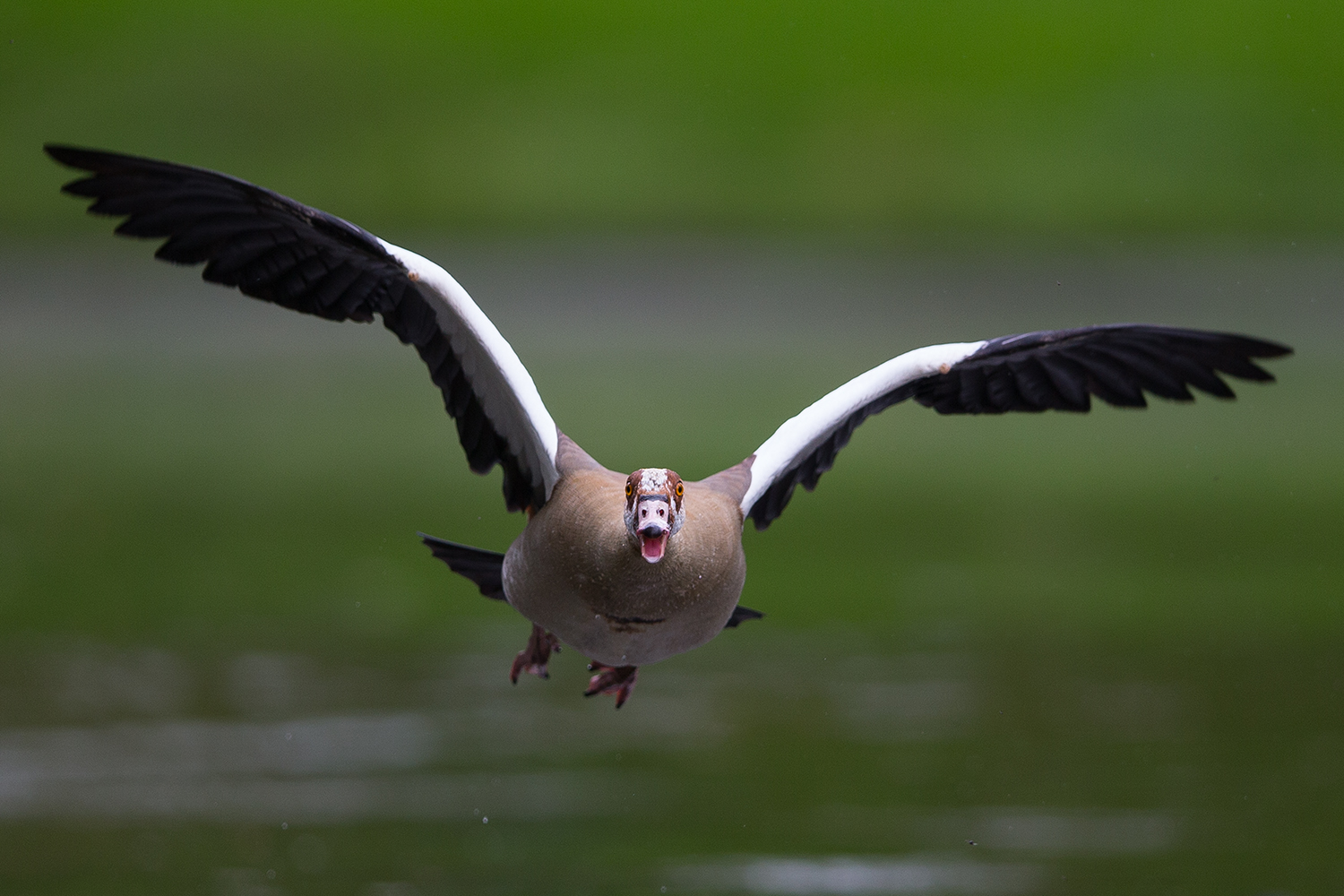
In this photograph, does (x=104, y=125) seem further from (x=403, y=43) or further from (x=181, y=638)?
(x=181, y=638)

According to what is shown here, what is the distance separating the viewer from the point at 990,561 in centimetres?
1366

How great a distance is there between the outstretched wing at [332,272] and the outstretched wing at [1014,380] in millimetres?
996

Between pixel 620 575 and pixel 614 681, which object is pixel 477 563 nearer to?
pixel 614 681

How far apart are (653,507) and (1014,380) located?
7.58ft

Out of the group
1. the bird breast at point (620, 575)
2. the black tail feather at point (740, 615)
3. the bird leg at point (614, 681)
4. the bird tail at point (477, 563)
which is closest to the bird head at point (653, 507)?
the bird breast at point (620, 575)

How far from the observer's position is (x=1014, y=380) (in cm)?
784

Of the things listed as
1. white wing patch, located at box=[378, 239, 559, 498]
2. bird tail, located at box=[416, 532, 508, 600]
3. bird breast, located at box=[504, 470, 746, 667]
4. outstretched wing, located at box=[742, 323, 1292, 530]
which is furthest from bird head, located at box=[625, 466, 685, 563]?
bird tail, located at box=[416, 532, 508, 600]

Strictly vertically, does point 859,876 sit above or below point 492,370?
below

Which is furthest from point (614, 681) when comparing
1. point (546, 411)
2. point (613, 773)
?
point (546, 411)

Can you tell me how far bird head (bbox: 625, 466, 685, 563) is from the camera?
610cm

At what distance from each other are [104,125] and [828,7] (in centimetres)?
1245

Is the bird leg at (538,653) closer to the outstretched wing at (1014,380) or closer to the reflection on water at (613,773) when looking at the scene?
the reflection on water at (613,773)

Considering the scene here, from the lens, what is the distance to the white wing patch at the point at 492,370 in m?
6.68

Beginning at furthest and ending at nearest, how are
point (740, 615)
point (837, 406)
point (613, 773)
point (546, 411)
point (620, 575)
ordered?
point (613, 773), point (740, 615), point (837, 406), point (546, 411), point (620, 575)
